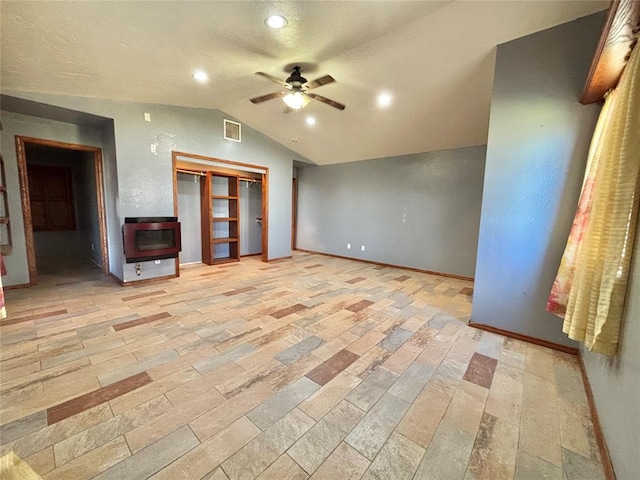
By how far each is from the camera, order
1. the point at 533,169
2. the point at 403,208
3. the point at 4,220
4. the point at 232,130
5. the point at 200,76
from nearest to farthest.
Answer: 1. the point at 533,169
2. the point at 200,76
3. the point at 4,220
4. the point at 232,130
5. the point at 403,208

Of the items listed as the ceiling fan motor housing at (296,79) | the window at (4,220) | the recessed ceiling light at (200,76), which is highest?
the recessed ceiling light at (200,76)

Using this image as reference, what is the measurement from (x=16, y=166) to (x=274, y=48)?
4.04 metres

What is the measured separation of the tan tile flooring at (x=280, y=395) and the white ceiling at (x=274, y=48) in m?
2.64

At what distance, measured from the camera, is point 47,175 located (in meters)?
5.75

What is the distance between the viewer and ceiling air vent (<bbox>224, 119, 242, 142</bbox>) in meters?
4.80

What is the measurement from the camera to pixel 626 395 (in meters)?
1.23

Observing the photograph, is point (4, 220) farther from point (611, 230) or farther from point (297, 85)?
point (611, 230)

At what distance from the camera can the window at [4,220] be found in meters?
3.44

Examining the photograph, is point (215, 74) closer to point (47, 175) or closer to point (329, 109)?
point (329, 109)

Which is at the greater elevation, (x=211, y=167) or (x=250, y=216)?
(x=211, y=167)

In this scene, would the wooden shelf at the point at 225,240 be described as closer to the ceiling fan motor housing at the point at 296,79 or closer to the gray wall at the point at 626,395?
the ceiling fan motor housing at the point at 296,79

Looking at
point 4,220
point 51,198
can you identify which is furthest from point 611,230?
point 51,198

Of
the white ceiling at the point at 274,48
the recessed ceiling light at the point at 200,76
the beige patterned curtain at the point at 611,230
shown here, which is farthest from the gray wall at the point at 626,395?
the recessed ceiling light at the point at 200,76

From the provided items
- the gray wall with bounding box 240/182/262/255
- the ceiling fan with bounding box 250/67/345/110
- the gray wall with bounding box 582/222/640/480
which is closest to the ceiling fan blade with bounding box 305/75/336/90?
the ceiling fan with bounding box 250/67/345/110
